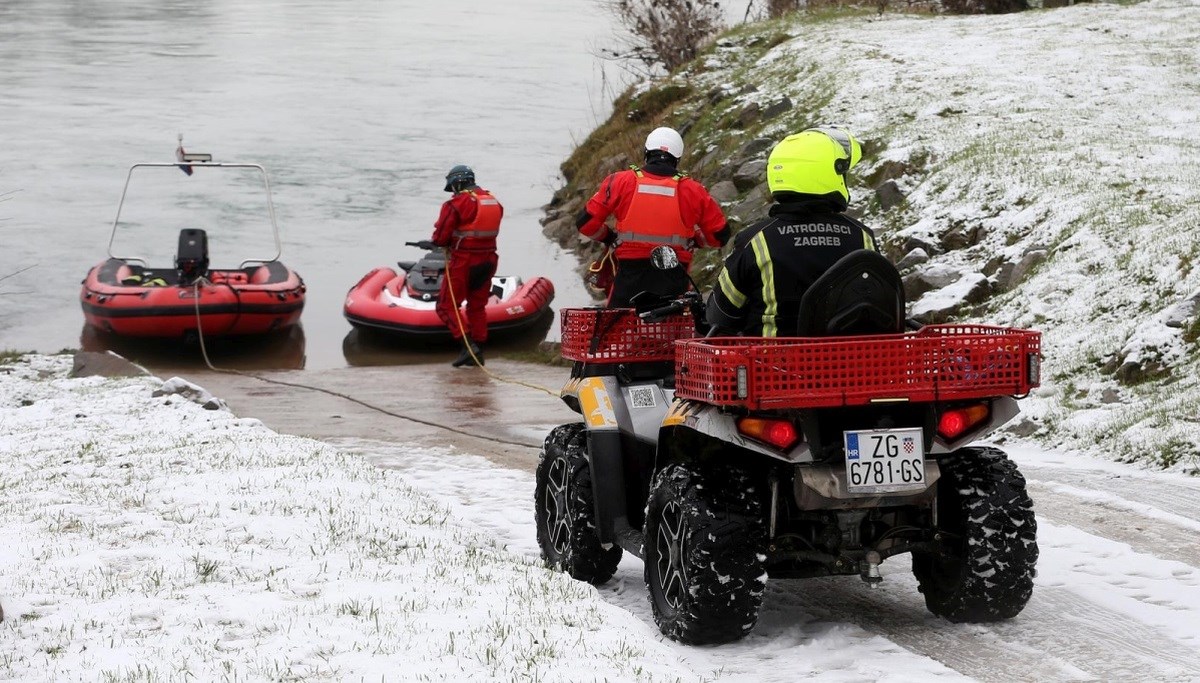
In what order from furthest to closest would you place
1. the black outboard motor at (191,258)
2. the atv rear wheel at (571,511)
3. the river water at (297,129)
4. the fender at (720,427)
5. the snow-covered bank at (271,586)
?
the river water at (297,129), the black outboard motor at (191,258), the atv rear wheel at (571,511), the fender at (720,427), the snow-covered bank at (271,586)

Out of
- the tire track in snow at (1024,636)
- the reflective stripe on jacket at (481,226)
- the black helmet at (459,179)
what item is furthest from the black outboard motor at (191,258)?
the tire track in snow at (1024,636)

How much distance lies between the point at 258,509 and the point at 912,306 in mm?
7979

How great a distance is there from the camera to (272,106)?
43.4 m

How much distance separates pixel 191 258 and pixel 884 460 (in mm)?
16392

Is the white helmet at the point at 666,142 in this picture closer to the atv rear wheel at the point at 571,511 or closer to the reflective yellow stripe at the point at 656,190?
the reflective yellow stripe at the point at 656,190

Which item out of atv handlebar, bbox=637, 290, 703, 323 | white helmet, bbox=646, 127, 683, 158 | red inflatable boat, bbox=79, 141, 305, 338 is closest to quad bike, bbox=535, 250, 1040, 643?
atv handlebar, bbox=637, 290, 703, 323

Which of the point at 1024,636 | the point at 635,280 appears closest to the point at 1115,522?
the point at 1024,636

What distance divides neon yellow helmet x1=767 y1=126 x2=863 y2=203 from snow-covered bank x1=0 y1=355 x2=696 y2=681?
1800mm

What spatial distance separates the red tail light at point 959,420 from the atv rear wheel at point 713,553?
2.40ft

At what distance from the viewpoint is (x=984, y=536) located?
574 cm

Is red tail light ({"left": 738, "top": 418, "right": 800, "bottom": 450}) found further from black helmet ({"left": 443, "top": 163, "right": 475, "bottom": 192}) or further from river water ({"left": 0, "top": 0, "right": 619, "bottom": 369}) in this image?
river water ({"left": 0, "top": 0, "right": 619, "bottom": 369})

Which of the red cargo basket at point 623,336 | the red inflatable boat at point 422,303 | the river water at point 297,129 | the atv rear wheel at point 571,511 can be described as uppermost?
the red cargo basket at point 623,336

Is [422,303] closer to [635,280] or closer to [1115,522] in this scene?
[635,280]

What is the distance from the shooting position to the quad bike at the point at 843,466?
17.8 ft
